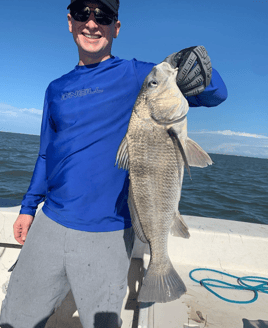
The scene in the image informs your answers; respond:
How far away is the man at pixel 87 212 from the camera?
192 cm

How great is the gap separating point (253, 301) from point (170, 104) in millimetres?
2897

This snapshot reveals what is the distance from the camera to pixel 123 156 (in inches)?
73.0

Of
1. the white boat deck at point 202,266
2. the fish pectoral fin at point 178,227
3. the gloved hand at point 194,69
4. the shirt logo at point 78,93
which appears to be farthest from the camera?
the white boat deck at point 202,266

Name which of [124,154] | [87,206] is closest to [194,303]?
[87,206]

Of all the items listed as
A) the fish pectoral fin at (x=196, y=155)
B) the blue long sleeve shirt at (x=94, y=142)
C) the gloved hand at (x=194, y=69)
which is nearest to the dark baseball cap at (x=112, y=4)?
the blue long sleeve shirt at (x=94, y=142)

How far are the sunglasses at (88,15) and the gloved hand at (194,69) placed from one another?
86cm

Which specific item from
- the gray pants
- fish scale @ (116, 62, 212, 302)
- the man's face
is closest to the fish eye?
fish scale @ (116, 62, 212, 302)

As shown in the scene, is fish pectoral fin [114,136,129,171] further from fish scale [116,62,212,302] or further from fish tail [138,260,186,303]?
fish tail [138,260,186,303]

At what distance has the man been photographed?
6.30 feet

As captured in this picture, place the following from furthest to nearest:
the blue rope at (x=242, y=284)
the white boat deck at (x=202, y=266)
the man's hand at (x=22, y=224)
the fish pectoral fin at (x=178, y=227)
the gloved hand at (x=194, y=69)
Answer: the blue rope at (x=242, y=284) < the white boat deck at (x=202, y=266) < the man's hand at (x=22, y=224) < the fish pectoral fin at (x=178, y=227) < the gloved hand at (x=194, y=69)

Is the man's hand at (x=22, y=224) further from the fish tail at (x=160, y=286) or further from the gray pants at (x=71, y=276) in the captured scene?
the fish tail at (x=160, y=286)

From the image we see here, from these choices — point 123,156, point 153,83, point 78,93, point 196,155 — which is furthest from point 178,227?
point 78,93

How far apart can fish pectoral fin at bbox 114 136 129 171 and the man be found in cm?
13

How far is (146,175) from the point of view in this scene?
1.86 m
